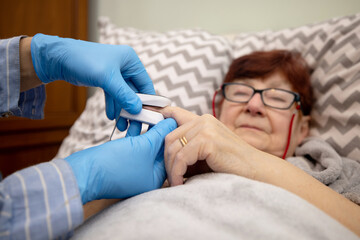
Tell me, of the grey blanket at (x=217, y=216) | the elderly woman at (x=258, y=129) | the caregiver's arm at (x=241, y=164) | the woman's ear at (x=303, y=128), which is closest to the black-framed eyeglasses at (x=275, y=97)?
the elderly woman at (x=258, y=129)

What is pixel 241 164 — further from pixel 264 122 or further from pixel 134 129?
pixel 264 122

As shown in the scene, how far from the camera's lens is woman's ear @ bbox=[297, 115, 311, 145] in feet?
3.14

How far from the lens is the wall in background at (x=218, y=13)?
1.14 meters

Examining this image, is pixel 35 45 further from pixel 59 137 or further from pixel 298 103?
pixel 59 137

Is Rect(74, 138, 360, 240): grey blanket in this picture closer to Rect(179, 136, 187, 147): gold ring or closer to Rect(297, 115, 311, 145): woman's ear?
Rect(179, 136, 187, 147): gold ring

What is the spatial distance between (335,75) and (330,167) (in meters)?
0.39

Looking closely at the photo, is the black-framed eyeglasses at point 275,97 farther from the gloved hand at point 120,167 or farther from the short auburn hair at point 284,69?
the gloved hand at point 120,167

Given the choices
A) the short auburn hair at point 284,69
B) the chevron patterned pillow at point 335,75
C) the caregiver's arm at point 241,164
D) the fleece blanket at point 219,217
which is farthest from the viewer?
the short auburn hair at point 284,69

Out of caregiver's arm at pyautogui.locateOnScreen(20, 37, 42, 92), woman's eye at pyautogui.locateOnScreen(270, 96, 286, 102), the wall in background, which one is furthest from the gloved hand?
the wall in background

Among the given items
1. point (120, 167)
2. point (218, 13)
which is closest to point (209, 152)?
point (120, 167)

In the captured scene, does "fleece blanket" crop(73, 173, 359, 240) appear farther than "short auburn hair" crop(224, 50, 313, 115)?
No

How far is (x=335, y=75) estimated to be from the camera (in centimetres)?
88

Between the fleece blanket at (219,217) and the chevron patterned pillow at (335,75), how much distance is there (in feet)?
1.73

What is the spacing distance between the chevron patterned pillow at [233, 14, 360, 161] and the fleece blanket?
1.73 feet
